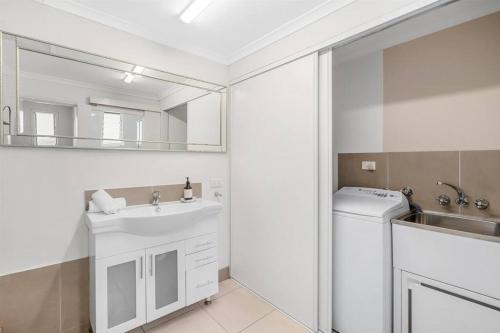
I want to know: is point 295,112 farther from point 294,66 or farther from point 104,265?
point 104,265

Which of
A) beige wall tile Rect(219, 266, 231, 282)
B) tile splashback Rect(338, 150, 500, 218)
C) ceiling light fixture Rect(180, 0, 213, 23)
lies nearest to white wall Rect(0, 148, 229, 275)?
ceiling light fixture Rect(180, 0, 213, 23)

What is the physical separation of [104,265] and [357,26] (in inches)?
88.6

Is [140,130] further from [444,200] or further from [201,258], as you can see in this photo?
[444,200]

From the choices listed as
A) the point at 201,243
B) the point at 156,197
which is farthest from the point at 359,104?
the point at 156,197

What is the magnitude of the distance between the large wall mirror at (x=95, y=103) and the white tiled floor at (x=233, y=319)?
1.46 metres

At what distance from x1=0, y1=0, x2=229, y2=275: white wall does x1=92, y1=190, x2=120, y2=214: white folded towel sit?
133 mm

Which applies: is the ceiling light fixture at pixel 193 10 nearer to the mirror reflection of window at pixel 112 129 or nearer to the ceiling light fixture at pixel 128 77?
the ceiling light fixture at pixel 128 77

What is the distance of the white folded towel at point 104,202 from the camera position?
→ 157cm

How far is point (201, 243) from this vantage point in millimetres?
1912

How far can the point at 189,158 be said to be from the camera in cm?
221

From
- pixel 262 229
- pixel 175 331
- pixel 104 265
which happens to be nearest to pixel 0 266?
pixel 104 265

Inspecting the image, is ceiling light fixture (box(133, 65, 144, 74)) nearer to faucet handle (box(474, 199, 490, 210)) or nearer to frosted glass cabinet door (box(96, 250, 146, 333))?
frosted glass cabinet door (box(96, 250, 146, 333))

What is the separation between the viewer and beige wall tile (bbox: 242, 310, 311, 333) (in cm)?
173

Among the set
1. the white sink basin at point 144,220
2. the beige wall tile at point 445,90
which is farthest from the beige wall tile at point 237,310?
the beige wall tile at point 445,90
